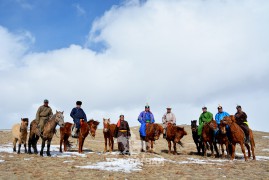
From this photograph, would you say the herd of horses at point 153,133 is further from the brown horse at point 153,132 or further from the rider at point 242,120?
the rider at point 242,120

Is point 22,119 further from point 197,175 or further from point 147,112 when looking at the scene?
point 197,175

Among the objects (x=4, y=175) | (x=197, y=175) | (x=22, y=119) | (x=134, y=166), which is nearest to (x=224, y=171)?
(x=197, y=175)

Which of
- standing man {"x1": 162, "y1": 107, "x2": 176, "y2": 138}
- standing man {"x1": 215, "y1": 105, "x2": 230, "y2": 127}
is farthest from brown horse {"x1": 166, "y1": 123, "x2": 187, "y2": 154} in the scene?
standing man {"x1": 215, "y1": 105, "x2": 230, "y2": 127}

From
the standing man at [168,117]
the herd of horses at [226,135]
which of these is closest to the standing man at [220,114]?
the herd of horses at [226,135]

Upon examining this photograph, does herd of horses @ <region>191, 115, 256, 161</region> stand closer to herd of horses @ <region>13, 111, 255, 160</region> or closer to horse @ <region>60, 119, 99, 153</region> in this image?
herd of horses @ <region>13, 111, 255, 160</region>

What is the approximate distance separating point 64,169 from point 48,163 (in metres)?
1.81

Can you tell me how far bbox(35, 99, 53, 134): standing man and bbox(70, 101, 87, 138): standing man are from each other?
186cm

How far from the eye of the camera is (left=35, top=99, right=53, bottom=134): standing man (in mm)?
16047

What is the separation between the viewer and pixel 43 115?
16.2 metres

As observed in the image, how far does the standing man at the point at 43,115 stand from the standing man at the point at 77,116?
6.12ft

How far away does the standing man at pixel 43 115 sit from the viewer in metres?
16.0

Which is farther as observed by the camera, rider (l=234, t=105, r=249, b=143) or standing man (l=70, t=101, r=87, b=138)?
standing man (l=70, t=101, r=87, b=138)

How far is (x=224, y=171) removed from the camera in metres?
12.4

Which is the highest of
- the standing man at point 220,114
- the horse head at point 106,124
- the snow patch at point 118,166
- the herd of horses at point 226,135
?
the standing man at point 220,114
